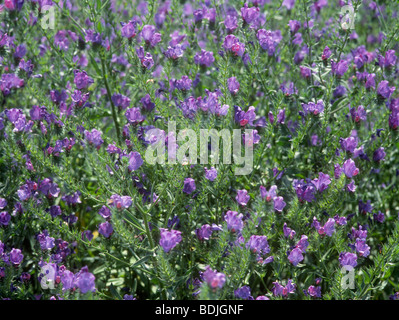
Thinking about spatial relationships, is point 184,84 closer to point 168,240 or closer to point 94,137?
point 94,137

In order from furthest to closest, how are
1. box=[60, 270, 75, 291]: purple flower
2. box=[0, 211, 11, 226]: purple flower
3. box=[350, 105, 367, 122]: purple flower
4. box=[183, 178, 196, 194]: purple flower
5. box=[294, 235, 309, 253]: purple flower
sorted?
box=[350, 105, 367, 122]: purple flower < box=[0, 211, 11, 226]: purple flower < box=[183, 178, 196, 194]: purple flower < box=[294, 235, 309, 253]: purple flower < box=[60, 270, 75, 291]: purple flower

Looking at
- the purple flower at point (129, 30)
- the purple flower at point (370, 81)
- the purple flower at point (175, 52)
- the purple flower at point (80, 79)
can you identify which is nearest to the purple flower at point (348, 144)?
the purple flower at point (370, 81)

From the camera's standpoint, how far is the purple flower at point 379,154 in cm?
241

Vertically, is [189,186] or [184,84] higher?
[184,84]

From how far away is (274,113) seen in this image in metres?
2.30

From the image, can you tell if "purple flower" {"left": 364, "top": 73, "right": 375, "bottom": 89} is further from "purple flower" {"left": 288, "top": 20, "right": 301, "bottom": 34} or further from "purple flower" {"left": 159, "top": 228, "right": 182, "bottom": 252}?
"purple flower" {"left": 159, "top": 228, "right": 182, "bottom": 252}

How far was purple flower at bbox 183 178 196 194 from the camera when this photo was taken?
218cm

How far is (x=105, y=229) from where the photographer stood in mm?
2170

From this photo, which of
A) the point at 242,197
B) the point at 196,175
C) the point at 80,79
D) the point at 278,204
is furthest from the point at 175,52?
the point at 278,204

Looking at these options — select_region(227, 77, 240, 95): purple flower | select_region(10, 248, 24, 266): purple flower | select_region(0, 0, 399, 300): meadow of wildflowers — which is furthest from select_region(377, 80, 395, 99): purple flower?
select_region(10, 248, 24, 266): purple flower

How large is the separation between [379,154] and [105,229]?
1.40 m

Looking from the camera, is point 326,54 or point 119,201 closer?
point 119,201
